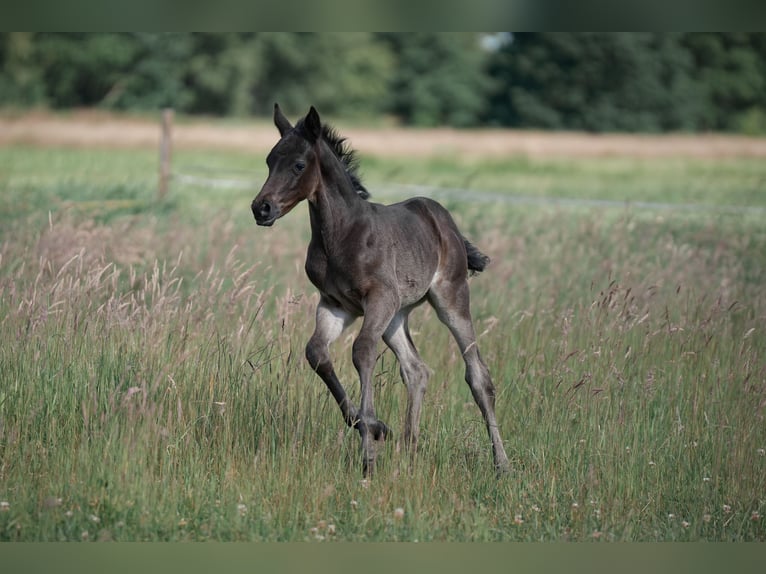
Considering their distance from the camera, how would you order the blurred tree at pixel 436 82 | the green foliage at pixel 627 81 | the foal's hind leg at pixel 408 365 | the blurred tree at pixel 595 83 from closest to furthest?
the foal's hind leg at pixel 408 365 < the blurred tree at pixel 595 83 < the green foliage at pixel 627 81 < the blurred tree at pixel 436 82

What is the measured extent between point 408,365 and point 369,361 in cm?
92

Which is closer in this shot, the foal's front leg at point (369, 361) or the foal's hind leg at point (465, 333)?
the foal's front leg at point (369, 361)

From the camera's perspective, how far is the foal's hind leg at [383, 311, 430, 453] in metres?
6.79

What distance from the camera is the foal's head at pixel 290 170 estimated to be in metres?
5.68

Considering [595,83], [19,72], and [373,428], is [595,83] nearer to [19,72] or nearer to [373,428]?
[19,72]

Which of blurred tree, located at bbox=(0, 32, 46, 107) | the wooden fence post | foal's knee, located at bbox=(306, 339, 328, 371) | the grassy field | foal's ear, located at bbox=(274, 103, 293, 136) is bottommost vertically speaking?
the grassy field

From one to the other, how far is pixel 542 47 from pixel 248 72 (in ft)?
48.7

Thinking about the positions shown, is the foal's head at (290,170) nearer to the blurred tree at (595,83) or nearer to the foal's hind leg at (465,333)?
the foal's hind leg at (465,333)

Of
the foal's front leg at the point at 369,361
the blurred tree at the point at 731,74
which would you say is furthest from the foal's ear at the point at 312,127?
the blurred tree at the point at 731,74

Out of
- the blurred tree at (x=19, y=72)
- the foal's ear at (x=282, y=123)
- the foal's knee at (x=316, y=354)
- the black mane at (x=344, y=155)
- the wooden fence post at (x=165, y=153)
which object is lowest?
the foal's knee at (x=316, y=354)

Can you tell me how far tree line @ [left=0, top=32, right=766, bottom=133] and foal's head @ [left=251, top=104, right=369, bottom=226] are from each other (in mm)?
40010

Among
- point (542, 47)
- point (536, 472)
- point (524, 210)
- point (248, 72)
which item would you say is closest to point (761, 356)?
point (536, 472)

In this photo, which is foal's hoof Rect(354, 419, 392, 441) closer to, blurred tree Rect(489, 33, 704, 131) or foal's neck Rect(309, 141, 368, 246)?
foal's neck Rect(309, 141, 368, 246)

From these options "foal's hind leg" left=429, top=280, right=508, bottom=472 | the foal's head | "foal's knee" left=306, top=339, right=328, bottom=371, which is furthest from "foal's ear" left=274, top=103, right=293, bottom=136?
"foal's hind leg" left=429, top=280, right=508, bottom=472
